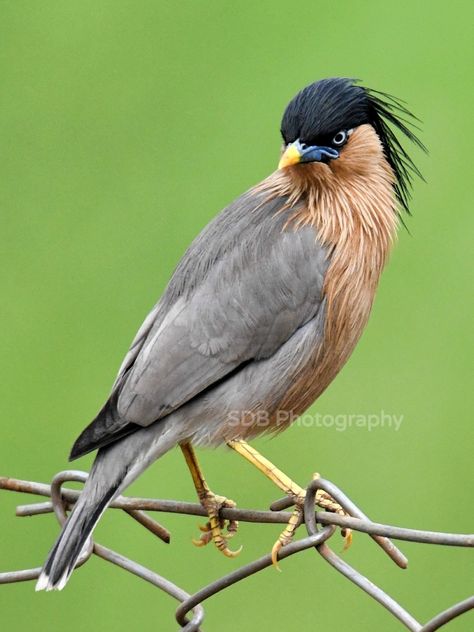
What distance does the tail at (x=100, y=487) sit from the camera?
11.5ft

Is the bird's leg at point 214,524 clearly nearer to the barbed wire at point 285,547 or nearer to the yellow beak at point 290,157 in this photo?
the barbed wire at point 285,547

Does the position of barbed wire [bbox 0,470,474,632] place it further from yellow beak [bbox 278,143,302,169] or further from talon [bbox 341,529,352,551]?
yellow beak [bbox 278,143,302,169]

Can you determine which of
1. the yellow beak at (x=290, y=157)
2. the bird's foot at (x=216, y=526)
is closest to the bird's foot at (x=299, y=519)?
the bird's foot at (x=216, y=526)

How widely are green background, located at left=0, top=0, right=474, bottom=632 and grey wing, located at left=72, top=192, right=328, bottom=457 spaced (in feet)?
2.83

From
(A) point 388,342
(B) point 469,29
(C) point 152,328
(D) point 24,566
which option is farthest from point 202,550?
(B) point 469,29

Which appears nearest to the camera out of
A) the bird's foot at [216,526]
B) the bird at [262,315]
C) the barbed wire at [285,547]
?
the barbed wire at [285,547]

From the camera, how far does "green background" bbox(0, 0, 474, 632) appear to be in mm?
5246

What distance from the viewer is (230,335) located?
389 cm

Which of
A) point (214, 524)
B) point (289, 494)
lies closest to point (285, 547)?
point (289, 494)

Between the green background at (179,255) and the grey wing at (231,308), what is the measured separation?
86 centimetres

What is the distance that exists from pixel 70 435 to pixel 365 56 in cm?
222

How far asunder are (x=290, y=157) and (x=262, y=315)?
1.37ft

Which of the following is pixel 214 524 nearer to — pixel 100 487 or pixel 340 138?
pixel 100 487

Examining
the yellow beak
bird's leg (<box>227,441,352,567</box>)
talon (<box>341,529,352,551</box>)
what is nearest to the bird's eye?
the yellow beak
